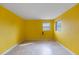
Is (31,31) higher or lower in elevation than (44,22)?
lower

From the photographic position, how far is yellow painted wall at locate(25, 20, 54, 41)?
32.1 ft

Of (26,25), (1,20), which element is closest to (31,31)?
(26,25)

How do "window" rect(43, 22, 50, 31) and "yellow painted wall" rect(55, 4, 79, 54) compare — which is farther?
"window" rect(43, 22, 50, 31)

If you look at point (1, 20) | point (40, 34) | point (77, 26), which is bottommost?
point (40, 34)

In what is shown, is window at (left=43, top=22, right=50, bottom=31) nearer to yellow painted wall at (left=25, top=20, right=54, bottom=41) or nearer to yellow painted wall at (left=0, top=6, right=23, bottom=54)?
yellow painted wall at (left=25, top=20, right=54, bottom=41)

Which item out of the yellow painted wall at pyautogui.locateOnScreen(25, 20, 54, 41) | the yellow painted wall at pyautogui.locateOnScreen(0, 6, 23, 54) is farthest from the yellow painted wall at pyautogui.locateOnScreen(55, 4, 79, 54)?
the yellow painted wall at pyautogui.locateOnScreen(25, 20, 54, 41)

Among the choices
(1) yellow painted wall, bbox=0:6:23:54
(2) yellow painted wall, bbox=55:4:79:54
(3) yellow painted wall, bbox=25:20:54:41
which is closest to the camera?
(2) yellow painted wall, bbox=55:4:79:54

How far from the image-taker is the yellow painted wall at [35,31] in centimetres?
977

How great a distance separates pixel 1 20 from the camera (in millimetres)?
4254

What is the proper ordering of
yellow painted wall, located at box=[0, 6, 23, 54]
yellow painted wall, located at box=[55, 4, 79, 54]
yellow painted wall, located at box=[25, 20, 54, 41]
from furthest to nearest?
yellow painted wall, located at box=[25, 20, 54, 41] → yellow painted wall, located at box=[0, 6, 23, 54] → yellow painted wall, located at box=[55, 4, 79, 54]

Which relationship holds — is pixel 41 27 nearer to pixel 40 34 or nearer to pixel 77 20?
pixel 40 34
